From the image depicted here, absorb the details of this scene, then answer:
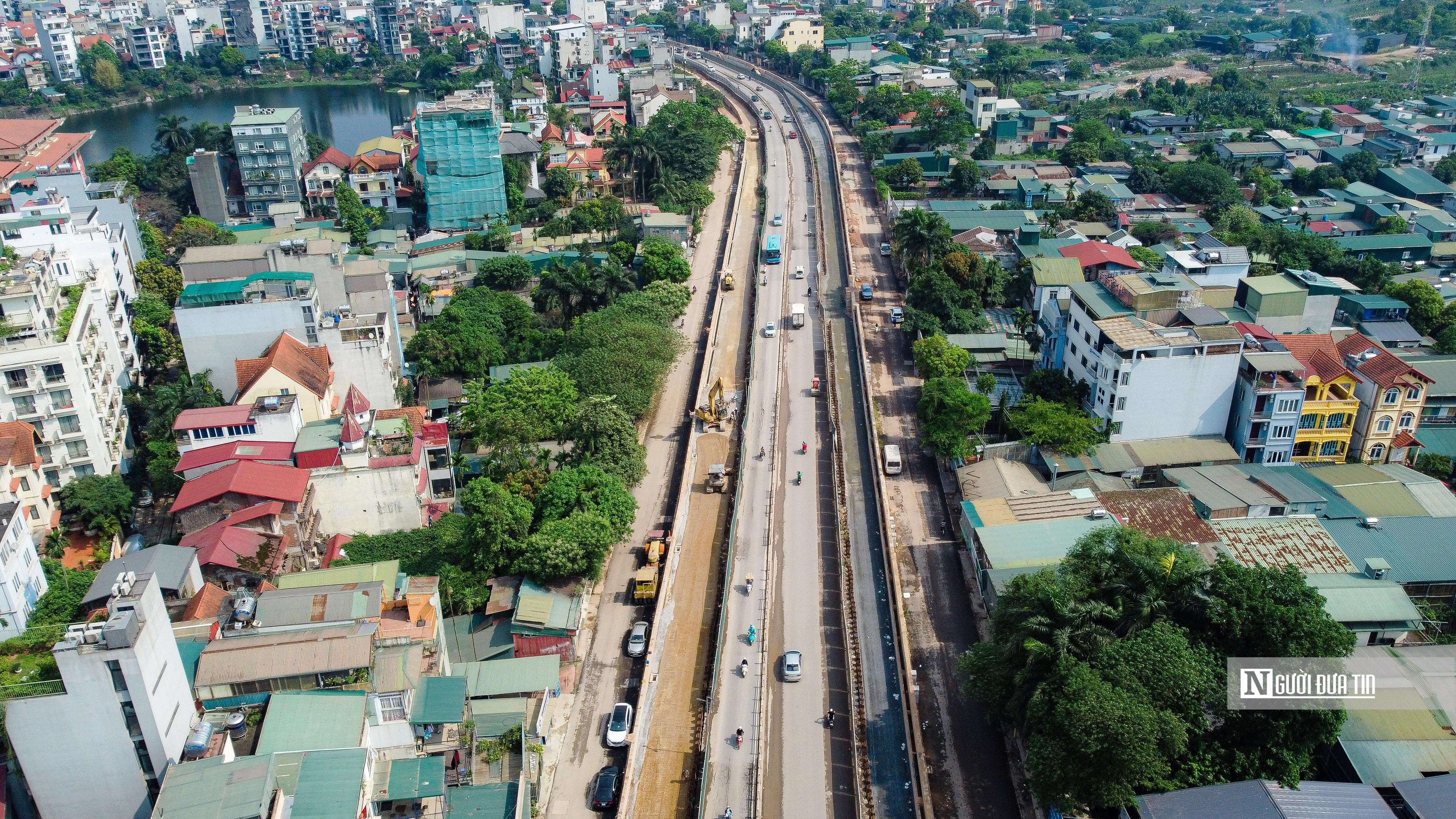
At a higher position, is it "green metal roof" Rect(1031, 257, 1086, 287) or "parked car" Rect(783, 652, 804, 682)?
"green metal roof" Rect(1031, 257, 1086, 287)

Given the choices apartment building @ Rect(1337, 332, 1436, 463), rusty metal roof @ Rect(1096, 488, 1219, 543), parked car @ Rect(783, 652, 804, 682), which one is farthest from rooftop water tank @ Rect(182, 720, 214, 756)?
apartment building @ Rect(1337, 332, 1436, 463)

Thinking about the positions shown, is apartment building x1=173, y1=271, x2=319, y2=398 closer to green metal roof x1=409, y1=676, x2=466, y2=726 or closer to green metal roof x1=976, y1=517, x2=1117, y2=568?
green metal roof x1=409, y1=676, x2=466, y2=726

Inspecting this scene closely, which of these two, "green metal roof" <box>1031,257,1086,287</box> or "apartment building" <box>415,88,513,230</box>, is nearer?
"green metal roof" <box>1031,257,1086,287</box>

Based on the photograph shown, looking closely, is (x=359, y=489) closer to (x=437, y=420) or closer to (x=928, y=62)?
(x=437, y=420)

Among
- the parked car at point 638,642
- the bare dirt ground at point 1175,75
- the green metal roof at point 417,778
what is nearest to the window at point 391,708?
the green metal roof at point 417,778

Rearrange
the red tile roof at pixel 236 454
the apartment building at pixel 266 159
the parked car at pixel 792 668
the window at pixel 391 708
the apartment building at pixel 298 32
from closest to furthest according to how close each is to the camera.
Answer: the window at pixel 391 708, the parked car at pixel 792 668, the red tile roof at pixel 236 454, the apartment building at pixel 266 159, the apartment building at pixel 298 32

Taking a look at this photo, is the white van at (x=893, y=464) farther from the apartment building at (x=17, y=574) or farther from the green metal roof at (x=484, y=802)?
the apartment building at (x=17, y=574)
